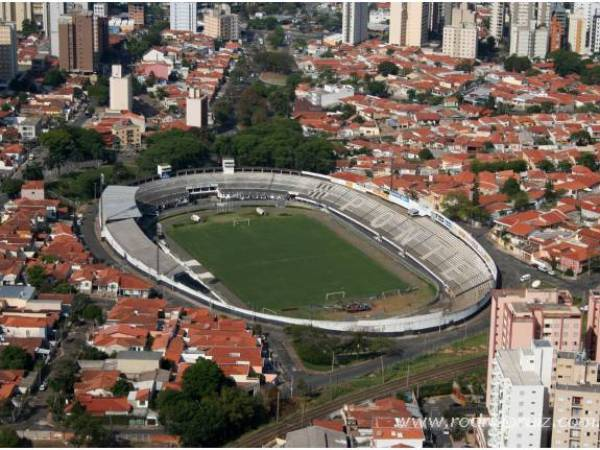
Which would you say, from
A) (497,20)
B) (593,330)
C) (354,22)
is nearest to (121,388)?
(593,330)

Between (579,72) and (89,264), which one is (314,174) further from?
(579,72)

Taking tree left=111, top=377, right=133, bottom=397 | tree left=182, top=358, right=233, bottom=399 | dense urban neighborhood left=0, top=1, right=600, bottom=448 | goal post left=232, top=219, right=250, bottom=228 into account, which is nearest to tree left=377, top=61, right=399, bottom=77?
dense urban neighborhood left=0, top=1, right=600, bottom=448

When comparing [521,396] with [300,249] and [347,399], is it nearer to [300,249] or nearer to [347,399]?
[347,399]

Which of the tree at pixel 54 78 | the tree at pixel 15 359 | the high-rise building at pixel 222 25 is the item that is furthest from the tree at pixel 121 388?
the high-rise building at pixel 222 25

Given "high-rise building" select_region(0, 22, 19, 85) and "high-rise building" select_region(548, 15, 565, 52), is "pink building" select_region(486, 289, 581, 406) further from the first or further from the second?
"high-rise building" select_region(548, 15, 565, 52)

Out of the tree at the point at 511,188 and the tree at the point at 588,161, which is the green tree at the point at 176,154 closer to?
the tree at the point at 511,188

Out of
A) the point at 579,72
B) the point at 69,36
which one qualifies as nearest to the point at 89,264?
the point at 69,36
